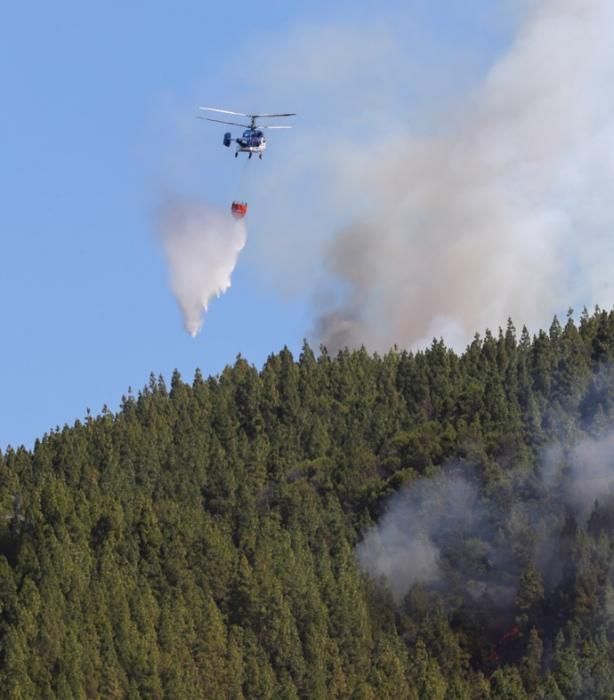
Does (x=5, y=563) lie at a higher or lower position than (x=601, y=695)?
higher

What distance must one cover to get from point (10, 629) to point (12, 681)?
22.9 ft

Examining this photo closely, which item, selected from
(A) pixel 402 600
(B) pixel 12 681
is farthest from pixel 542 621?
(B) pixel 12 681

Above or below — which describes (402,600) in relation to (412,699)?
above

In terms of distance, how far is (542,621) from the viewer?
632 ft

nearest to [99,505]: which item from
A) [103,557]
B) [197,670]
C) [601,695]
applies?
[103,557]

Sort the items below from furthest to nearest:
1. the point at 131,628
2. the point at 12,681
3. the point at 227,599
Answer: the point at 227,599, the point at 131,628, the point at 12,681

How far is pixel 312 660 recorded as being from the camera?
7170 inches

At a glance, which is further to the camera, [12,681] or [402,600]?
[402,600]

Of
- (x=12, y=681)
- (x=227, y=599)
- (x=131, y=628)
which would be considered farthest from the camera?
(x=227, y=599)

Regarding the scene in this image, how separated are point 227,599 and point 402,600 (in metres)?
14.1

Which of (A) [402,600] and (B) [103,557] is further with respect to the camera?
(A) [402,600]

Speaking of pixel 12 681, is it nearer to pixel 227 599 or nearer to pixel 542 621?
pixel 227 599

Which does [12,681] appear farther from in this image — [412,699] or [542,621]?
[542,621]

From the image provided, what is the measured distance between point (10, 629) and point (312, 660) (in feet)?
62.8
